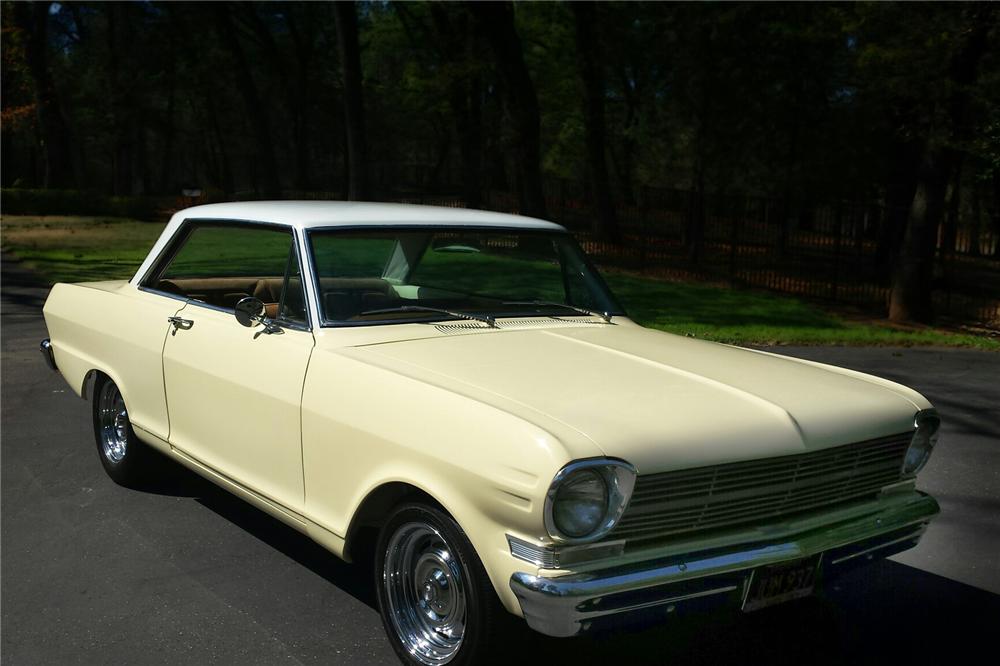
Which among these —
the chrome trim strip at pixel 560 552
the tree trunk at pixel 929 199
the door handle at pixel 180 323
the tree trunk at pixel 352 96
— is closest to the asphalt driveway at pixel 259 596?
the chrome trim strip at pixel 560 552

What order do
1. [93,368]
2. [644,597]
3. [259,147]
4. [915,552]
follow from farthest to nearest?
[259,147] → [93,368] → [915,552] → [644,597]

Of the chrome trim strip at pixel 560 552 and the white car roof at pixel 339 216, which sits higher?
the white car roof at pixel 339 216

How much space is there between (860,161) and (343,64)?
13.0 metres

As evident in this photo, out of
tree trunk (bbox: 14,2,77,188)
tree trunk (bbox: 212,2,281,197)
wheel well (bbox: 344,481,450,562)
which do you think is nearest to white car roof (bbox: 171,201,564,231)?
wheel well (bbox: 344,481,450,562)

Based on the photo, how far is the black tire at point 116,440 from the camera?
18.7 ft

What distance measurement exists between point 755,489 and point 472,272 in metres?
2.34

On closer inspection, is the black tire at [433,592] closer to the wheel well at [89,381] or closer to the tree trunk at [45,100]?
the wheel well at [89,381]

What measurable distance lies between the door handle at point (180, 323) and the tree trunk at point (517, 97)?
1713cm

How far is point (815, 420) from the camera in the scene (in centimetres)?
357

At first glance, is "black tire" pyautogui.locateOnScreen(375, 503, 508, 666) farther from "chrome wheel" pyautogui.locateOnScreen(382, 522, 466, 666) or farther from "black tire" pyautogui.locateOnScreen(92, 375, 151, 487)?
"black tire" pyautogui.locateOnScreen(92, 375, 151, 487)

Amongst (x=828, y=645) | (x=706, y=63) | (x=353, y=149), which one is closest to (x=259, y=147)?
(x=353, y=149)

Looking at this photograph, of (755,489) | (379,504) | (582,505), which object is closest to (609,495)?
(582,505)

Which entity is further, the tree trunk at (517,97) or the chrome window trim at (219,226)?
the tree trunk at (517,97)

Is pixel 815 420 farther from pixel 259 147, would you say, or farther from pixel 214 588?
pixel 259 147
